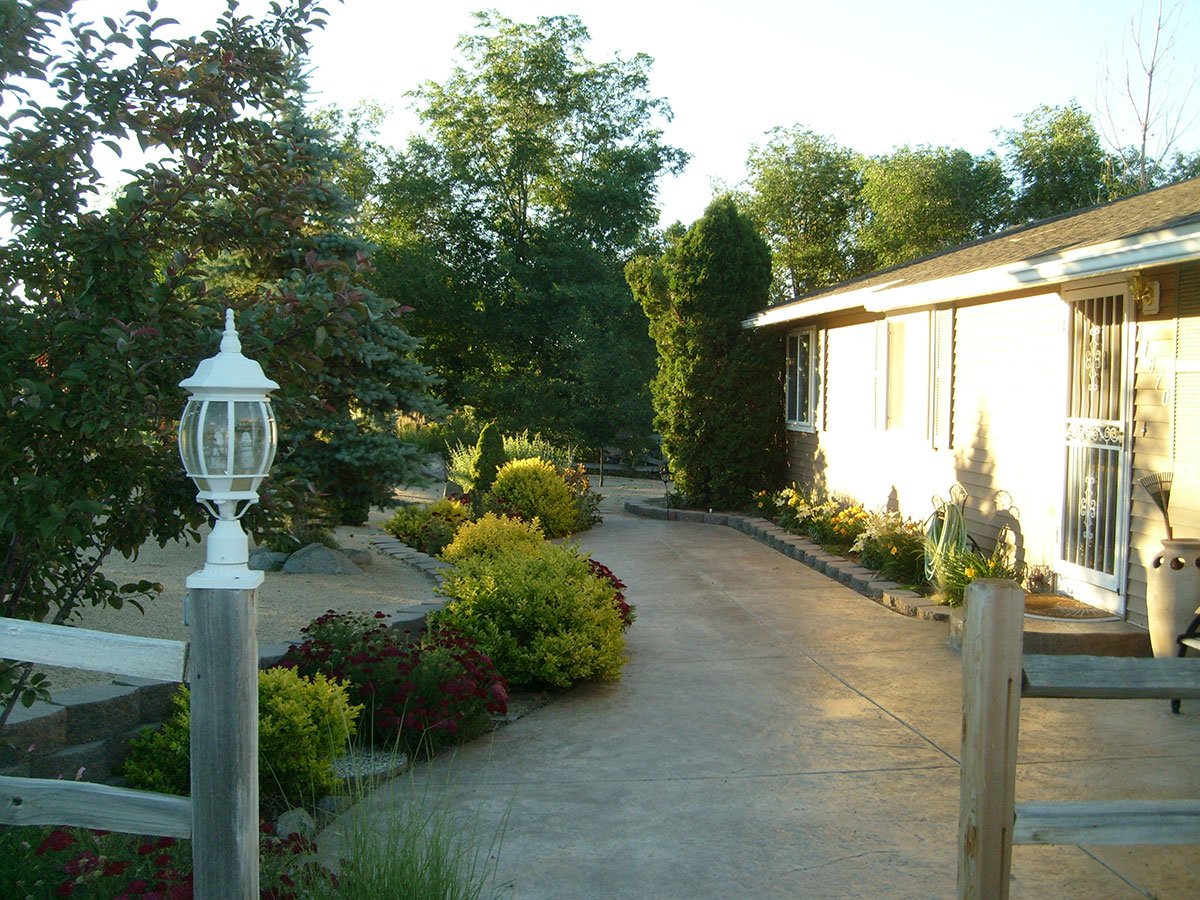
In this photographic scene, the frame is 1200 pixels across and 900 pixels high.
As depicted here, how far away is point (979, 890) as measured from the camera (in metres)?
2.48

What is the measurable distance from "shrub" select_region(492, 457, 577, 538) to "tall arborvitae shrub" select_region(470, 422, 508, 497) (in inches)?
23.4

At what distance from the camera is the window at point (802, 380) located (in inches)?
544

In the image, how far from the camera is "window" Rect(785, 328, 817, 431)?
1381cm

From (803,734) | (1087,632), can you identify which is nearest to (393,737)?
(803,734)

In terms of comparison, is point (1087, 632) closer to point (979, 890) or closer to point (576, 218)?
point (979, 890)

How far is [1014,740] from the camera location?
Result: 8.07 ft

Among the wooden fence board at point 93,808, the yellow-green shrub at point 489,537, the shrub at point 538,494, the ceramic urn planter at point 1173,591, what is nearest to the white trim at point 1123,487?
the ceramic urn planter at point 1173,591

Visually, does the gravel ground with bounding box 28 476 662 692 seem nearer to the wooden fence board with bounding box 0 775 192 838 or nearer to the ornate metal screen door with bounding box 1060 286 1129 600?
the wooden fence board with bounding box 0 775 192 838

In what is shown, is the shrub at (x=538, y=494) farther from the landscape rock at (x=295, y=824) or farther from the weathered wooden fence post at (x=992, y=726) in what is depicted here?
the weathered wooden fence post at (x=992, y=726)

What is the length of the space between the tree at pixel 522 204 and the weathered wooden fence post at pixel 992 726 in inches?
909

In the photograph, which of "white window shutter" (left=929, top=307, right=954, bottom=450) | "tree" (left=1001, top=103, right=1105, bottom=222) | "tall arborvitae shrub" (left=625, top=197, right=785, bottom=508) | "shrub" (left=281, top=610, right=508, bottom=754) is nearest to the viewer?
"shrub" (left=281, top=610, right=508, bottom=754)

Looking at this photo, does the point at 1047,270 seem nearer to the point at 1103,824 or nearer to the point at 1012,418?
the point at 1012,418

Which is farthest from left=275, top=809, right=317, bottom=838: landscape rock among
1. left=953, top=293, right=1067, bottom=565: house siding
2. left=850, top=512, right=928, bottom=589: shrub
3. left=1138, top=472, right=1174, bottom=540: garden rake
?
left=850, top=512, right=928, bottom=589: shrub

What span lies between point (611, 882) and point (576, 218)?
25.8 metres
